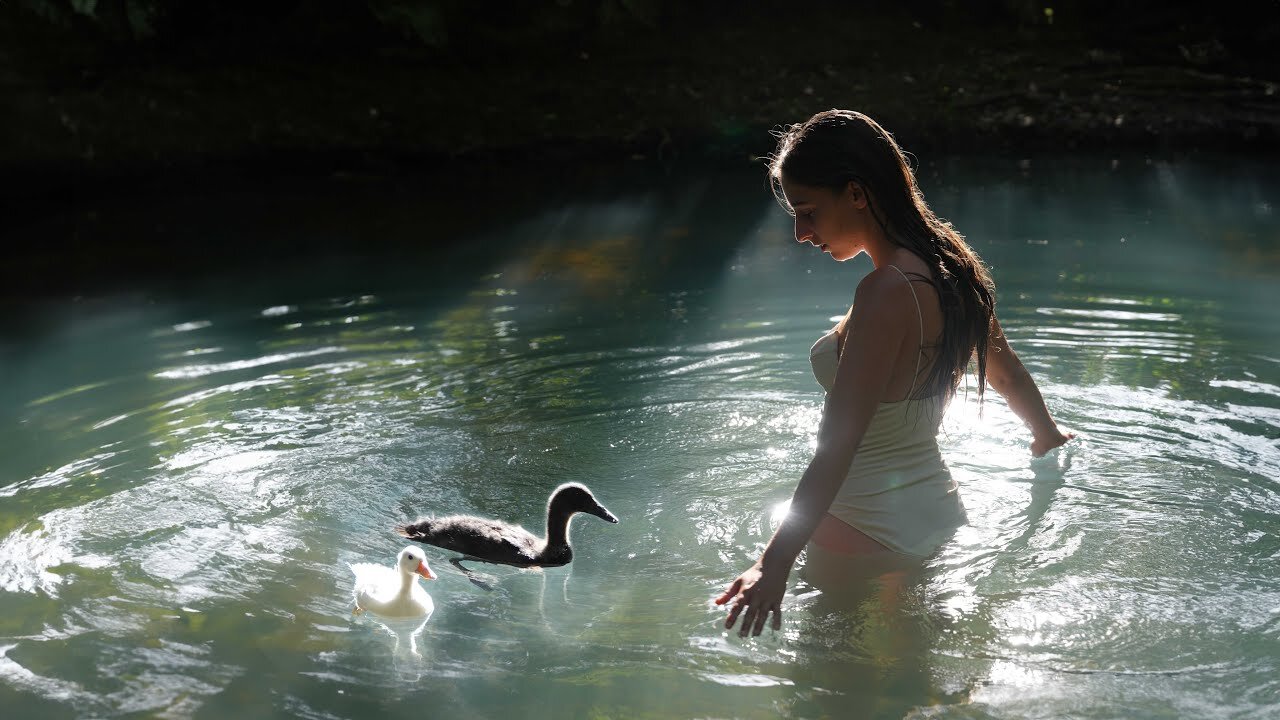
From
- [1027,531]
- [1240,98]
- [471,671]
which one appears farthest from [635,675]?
[1240,98]

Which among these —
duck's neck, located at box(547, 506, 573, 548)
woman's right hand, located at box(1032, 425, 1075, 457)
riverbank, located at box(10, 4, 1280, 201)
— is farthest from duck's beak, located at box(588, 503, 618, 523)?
riverbank, located at box(10, 4, 1280, 201)

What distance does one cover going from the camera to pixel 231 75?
1655 centimetres

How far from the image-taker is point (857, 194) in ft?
12.3

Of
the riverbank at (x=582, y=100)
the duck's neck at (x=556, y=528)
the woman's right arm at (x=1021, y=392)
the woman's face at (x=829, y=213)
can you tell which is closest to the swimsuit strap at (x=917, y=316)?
the woman's face at (x=829, y=213)

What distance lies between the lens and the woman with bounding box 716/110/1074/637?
3.53 m

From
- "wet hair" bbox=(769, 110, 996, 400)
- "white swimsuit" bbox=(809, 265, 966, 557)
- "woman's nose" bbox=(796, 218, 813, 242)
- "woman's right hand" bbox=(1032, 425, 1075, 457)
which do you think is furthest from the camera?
"woman's right hand" bbox=(1032, 425, 1075, 457)

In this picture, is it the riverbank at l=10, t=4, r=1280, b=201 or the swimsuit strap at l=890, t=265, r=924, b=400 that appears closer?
the swimsuit strap at l=890, t=265, r=924, b=400

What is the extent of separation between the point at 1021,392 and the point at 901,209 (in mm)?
1185

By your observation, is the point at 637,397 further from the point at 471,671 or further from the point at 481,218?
the point at 481,218

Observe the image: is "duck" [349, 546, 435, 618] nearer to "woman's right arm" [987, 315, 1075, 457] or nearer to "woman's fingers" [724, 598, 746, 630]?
"woman's fingers" [724, 598, 746, 630]

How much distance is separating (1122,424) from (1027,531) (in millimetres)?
1457

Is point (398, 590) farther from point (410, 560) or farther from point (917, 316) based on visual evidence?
point (917, 316)

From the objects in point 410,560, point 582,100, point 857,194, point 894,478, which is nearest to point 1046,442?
point 894,478

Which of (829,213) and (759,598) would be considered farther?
(829,213)
